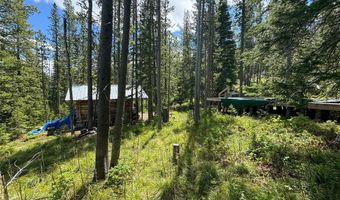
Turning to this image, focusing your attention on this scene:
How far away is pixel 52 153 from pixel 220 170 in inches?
306

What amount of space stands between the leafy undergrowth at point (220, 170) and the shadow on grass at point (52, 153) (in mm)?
107

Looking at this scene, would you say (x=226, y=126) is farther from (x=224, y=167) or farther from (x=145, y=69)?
(x=145, y=69)

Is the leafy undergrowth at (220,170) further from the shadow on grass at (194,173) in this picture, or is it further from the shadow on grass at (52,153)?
the shadow on grass at (52,153)

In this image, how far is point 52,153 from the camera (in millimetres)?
9734

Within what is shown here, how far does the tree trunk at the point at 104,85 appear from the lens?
17.7 ft

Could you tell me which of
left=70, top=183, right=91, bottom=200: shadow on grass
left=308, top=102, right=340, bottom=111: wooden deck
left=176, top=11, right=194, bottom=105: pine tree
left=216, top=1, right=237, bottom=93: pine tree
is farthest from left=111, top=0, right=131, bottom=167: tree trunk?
left=176, top=11, right=194, bottom=105: pine tree

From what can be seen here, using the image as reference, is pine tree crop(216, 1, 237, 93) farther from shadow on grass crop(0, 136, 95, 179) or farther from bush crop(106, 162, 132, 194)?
bush crop(106, 162, 132, 194)

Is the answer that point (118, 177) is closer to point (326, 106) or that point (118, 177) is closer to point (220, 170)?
point (220, 170)

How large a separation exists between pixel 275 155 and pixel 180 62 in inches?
1137

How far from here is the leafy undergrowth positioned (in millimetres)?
4281

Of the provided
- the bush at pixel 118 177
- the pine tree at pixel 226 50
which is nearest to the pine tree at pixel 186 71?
the pine tree at pixel 226 50

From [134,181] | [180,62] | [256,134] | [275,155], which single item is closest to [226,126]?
[256,134]

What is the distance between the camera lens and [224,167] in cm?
554

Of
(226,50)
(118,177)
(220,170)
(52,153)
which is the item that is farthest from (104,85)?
(226,50)
